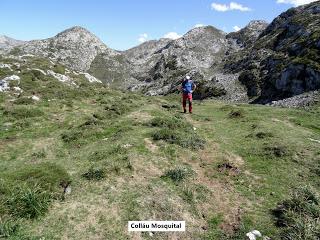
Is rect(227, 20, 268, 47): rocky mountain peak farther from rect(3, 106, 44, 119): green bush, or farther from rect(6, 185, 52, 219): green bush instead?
rect(6, 185, 52, 219): green bush

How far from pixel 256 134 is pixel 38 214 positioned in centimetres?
1438

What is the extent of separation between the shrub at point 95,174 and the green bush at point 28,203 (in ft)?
7.62

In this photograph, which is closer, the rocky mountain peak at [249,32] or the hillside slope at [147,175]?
the hillside slope at [147,175]

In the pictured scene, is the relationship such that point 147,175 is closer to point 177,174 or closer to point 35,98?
point 177,174

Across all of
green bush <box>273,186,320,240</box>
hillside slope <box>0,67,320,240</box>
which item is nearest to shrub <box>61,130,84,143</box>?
hillside slope <box>0,67,320,240</box>

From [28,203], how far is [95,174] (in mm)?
3343

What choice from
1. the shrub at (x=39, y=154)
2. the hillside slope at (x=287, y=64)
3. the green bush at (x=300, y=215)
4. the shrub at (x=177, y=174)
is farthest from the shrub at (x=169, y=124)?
the hillside slope at (x=287, y=64)

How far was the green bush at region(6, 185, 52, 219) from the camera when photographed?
12.0m

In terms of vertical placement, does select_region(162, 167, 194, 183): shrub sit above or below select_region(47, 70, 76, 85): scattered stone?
below

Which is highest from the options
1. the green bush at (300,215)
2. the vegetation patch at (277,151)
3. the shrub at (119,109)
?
the shrub at (119,109)

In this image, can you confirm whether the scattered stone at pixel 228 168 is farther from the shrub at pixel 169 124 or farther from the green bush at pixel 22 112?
the green bush at pixel 22 112

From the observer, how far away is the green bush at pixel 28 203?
39.4ft

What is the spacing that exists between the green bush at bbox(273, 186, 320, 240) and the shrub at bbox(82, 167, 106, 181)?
268 inches

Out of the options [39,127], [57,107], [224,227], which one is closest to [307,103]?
[57,107]
